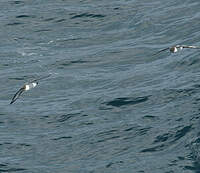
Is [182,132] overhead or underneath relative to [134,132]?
overhead

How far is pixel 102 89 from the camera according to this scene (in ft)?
163

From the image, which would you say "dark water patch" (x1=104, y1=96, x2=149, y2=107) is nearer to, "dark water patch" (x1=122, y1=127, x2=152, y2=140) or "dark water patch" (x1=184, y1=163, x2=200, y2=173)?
"dark water patch" (x1=122, y1=127, x2=152, y2=140)

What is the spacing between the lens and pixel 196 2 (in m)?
66.1

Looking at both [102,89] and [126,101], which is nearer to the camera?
[126,101]

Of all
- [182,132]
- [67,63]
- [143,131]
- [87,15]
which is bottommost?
[143,131]

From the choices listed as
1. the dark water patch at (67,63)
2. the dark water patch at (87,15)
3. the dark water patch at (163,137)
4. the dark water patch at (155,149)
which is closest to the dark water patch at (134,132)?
the dark water patch at (163,137)

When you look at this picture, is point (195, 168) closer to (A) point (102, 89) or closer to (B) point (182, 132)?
(B) point (182, 132)

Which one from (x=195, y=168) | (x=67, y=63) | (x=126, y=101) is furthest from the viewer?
(x=67, y=63)

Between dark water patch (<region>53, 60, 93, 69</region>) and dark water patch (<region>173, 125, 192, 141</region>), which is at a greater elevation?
dark water patch (<region>53, 60, 93, 69</region>)

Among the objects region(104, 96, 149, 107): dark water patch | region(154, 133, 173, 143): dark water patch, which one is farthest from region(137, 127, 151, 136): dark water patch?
region(104, 96, 149, 107): dark water patch

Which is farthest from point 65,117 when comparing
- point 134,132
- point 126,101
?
point 134,132

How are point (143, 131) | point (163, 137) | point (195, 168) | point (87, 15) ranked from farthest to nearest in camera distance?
point (87, 15) < point (143, 131) < point (163, 137) < point (195, 168)

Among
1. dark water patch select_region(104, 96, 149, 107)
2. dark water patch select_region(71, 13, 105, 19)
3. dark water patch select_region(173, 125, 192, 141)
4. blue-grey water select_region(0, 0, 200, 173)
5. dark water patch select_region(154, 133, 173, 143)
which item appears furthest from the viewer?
dark water patch select_region(71, 13, 105, 19)

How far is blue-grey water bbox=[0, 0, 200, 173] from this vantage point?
135ft
